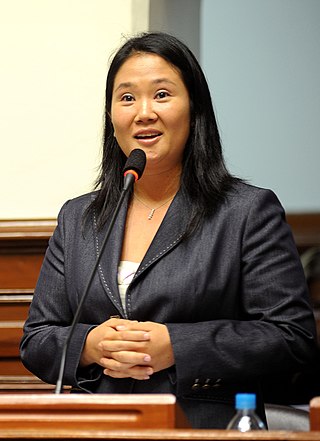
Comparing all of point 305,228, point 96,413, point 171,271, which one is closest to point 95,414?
point 96,413

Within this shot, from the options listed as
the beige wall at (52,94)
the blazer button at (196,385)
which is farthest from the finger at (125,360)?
the beige wall at (52,94)

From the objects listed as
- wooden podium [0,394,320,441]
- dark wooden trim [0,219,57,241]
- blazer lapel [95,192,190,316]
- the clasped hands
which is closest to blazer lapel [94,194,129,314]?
blazer lapel [95,192,190,316]

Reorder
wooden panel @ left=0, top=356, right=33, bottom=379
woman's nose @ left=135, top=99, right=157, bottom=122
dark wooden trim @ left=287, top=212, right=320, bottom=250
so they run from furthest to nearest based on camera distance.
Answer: dark wooden trim @ left=287, top=212, right=320, bottom=250, wooden panel @ left=0, top=356, right=33, bottom=379, woman's nose @ left=135, top=99, right=157, bottom=122

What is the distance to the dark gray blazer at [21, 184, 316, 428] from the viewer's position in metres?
2.48

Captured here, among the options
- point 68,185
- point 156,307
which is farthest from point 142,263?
point 68,185

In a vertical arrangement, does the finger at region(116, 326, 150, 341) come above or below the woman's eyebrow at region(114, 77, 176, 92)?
below

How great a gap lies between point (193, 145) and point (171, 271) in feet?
1.24

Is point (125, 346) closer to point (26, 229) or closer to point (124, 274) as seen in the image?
point (124, 274)

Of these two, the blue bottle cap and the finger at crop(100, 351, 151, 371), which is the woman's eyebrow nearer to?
the finger at crop(100, 351, 151, 371)

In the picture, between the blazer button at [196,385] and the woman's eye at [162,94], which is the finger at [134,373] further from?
the woman's eye at [162,94]

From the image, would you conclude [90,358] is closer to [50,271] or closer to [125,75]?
[50,271]

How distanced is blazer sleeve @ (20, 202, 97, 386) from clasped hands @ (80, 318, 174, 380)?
4.2 inches

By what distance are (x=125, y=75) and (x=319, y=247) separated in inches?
60.6

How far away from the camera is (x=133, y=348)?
242cm
